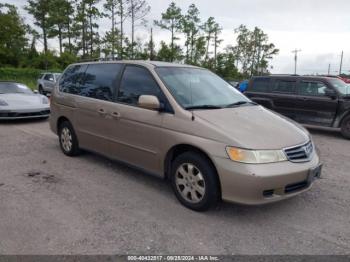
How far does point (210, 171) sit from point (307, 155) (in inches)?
44.9

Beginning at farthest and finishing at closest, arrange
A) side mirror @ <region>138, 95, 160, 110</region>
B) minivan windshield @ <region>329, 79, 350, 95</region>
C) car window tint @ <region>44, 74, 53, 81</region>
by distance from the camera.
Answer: car window tint @ <region>44, 74, 53, 81</region> → minivan windshield @ <region>329, 79, 350, 95</region> → side mirror @ <region>138, 95, 160, 110</region>

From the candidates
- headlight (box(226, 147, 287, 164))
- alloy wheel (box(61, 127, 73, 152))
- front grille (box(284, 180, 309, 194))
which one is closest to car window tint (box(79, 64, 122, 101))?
alloy wheel (box(61, 127, 73, 152))

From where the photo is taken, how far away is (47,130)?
28.1ft

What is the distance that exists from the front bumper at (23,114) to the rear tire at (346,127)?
27.7ft

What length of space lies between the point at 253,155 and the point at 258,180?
256mm

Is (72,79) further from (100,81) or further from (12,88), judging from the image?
(12,88)

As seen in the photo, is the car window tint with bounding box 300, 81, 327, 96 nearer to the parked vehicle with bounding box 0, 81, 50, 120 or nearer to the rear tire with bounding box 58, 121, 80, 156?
the rear tire with bounding box 58, 121, 80, 156

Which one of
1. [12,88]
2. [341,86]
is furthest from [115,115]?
[12,88]

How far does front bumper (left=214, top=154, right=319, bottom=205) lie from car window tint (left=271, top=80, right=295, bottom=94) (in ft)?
21.4

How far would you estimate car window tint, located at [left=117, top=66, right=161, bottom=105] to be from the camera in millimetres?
4355

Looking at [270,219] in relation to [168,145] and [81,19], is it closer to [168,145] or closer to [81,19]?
[168,145]

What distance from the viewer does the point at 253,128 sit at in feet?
12.0

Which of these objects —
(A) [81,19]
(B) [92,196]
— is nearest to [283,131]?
(B) [92,196]

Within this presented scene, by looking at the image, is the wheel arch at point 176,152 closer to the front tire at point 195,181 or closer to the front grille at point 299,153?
the front tire at point 195,181
